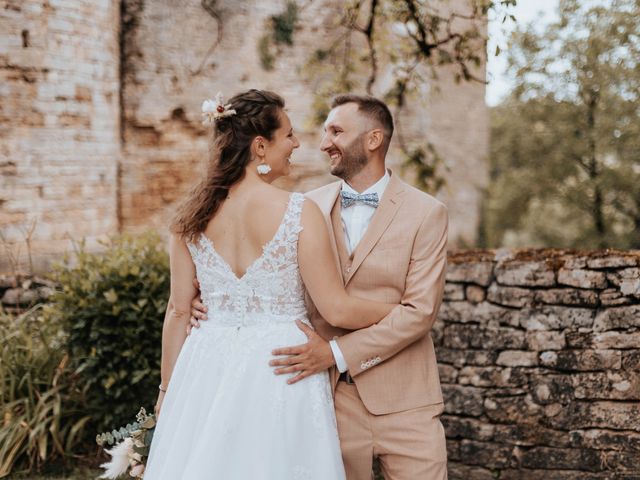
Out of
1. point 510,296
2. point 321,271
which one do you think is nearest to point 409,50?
point 510,296

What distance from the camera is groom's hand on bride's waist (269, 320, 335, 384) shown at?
2738 millimetres

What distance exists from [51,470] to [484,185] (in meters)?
11.7

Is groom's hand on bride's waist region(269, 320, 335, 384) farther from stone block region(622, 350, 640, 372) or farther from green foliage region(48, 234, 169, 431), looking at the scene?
stone block region(622, 350, 640, 372)

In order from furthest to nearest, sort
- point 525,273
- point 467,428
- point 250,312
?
point 467,428 < point 525,273 < point 250,312

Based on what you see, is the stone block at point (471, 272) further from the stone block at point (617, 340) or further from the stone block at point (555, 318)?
the stone block at point (617, 340)

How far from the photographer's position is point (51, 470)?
4.67 m

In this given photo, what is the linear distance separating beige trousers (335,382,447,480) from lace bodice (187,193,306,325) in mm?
444

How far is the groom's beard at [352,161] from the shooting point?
311cm

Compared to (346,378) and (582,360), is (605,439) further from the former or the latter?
(346,378)

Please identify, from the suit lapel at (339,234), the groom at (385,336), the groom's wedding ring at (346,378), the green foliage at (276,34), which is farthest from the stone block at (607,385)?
the green foliage at (276,34)

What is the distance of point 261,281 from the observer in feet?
9.02

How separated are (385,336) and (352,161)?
762 mm

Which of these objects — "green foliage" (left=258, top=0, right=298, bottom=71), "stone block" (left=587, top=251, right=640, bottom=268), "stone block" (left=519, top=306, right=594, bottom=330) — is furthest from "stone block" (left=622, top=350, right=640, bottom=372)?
"green foliage" (left=258, top=0, right=298, bottom=71)

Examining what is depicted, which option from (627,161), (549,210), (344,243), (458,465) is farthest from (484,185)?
(344,243)
